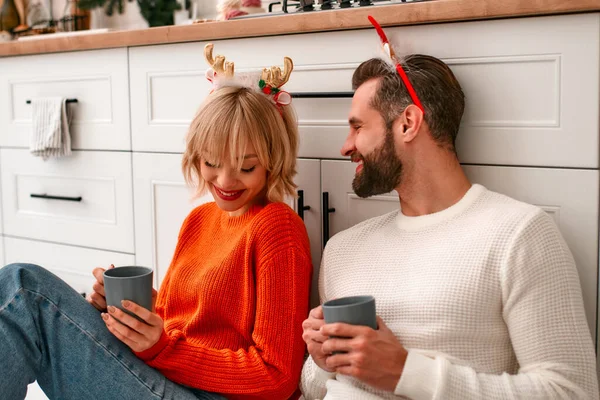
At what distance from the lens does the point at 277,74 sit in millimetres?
1440

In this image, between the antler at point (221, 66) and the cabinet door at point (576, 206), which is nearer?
the cabinet door at point (576, 206)

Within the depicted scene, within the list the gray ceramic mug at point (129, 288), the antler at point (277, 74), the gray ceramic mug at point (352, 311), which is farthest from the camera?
the antler at point (277, 74)

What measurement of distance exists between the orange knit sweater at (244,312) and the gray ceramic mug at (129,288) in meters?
0.11

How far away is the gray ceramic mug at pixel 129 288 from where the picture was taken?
3.80 ft

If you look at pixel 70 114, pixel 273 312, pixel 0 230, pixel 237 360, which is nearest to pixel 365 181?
pixel 273 312

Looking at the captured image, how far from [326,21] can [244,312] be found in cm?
58

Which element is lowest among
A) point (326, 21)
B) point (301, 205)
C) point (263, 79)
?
point (301, 205)

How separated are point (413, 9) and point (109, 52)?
2.84ft

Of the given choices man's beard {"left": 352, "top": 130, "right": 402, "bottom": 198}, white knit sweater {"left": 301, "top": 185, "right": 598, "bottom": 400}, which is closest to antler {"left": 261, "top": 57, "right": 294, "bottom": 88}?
man's beard {"left": 352, "top": 130, "right": 402, "bottom": 198}

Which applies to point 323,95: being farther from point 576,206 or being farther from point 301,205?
point 576,206

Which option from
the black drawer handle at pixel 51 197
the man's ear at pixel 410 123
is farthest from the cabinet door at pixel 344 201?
the black drawer handle at pixel 51 197

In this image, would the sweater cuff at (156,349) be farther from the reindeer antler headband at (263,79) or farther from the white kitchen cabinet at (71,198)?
the white kitchen cabinet at (71,198)

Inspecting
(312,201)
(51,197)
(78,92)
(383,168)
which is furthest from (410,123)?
(51,197)

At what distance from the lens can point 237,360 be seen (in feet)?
4.24
